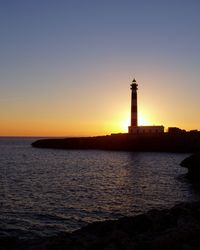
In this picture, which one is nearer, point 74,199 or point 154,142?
point 74,199

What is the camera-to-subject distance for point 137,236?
12516 mm

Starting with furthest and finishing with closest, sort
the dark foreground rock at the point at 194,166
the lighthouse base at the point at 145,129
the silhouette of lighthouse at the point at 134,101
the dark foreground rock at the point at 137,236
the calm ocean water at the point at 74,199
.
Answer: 1. the lighthouse base at the point at 145,129
2. the silhouette of lighthouse at the point at 134,101
3. the dark foreground rock at the point at 194,166
4. the calm ocean water at the point at 74,199
5. the dark foreground rock at the point at 137,236

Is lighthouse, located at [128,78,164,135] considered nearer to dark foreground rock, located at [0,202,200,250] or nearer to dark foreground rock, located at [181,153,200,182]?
dark foreground rock, located at [181,153,200,182]

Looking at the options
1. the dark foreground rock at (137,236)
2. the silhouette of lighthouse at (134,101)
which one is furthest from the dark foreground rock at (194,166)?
the silhouette of lighthouse at (134,101)

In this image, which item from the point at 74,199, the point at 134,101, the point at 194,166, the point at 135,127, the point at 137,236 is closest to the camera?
the point at 137,236

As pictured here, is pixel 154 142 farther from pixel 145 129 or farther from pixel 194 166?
pixel 194 166

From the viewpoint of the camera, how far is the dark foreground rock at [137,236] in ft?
35.7

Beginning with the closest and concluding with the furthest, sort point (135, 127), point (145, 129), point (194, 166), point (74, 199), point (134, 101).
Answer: point (74, 199), point (194, 166), point (134, 101), point (135, 127), point (145, 129)

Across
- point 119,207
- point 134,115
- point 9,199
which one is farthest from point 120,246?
point 134,115

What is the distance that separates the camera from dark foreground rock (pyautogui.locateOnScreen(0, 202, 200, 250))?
1088 cm

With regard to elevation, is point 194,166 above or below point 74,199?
above

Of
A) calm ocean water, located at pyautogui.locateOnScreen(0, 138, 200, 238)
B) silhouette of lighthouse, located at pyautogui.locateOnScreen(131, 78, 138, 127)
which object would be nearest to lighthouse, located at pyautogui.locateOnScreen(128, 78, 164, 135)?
silhouette of lighthouse, located at pyautogui.locateOnScreen(131, 78, 138, 127)

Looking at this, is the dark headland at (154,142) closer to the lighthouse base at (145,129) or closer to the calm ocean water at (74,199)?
the lighthouse base at (145,129)

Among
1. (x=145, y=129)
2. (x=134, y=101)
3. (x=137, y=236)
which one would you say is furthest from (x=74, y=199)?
(x=145, y=129)
